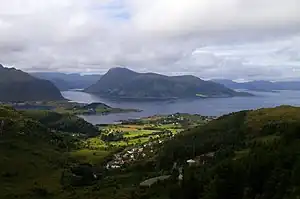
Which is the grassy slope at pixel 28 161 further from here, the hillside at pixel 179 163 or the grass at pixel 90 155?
the grass at pixel 90 155

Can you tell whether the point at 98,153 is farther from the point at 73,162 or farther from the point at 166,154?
the point at 166,154

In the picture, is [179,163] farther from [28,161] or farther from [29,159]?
[29,159]

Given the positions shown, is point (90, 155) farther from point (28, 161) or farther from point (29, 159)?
point (28, 161)

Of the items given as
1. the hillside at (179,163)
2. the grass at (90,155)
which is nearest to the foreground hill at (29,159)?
the hillside at (179,163)

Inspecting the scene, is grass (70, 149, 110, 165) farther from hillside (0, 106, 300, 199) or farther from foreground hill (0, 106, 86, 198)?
foreground hill (0, 106, 86, 198)

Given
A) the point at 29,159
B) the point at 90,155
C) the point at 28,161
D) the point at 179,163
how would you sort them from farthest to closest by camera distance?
the point at 90,155 → the point at 29,159 → the point at 28,161 → the point at 179,163

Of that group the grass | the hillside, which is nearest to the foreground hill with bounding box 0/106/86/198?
the hillside

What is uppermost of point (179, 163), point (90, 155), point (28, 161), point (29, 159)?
point (179, 163)

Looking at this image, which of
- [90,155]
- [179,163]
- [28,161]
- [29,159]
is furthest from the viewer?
[90,155]

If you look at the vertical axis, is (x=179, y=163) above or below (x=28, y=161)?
above

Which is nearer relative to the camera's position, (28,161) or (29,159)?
(28,161)

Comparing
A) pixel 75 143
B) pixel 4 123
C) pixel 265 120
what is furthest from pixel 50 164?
pixel 265 120

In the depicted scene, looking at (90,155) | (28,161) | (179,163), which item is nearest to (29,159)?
(28,161)
